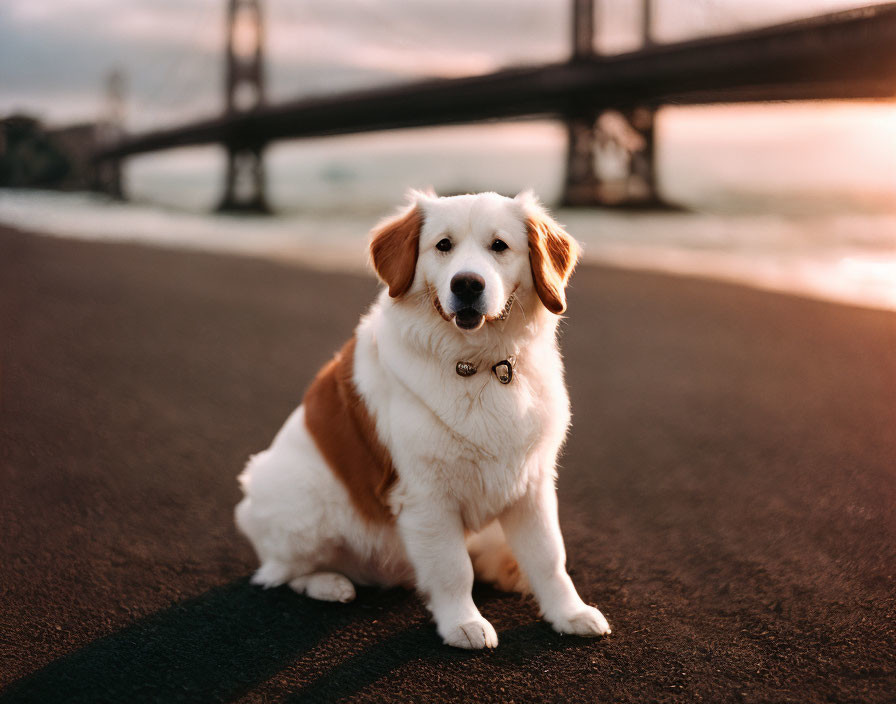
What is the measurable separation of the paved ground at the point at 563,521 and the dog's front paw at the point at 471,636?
4 centimetres

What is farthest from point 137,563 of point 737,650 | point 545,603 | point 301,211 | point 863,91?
point 301,211

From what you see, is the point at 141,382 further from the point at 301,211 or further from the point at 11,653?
the point at 301,211

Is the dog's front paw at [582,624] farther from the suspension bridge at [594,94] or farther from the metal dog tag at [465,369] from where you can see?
the suspension bridge at [594,94]

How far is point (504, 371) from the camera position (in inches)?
100

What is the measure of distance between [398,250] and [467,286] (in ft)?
1.10

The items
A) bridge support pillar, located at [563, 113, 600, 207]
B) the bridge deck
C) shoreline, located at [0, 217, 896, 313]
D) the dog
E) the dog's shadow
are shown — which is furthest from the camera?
bridge support pillar, located at [563, 113, 600, 207]

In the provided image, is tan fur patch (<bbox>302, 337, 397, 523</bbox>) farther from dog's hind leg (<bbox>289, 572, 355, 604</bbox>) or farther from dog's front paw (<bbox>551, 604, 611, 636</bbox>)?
dog's front paw (<bbox>551, 604, 611, 636</bbox>)

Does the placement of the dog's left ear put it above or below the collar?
above

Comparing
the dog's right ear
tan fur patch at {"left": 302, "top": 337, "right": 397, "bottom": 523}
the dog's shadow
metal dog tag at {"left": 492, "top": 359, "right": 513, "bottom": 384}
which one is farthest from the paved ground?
the dog's right ear

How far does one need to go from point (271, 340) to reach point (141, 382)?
1460 millimetres

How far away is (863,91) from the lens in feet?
67.5

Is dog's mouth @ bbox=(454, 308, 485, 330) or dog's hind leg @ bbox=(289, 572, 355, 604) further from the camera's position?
dog's hind leg @ bbox=(289, 572, 355, 604)

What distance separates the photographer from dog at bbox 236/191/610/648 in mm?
2467

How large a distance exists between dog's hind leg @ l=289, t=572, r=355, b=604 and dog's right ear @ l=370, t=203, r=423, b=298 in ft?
3.52
